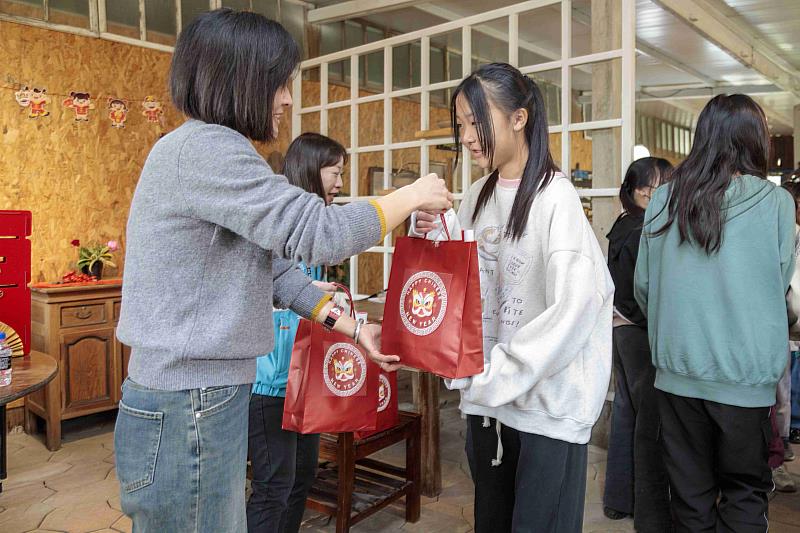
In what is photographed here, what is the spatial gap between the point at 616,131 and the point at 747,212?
4.88 ft

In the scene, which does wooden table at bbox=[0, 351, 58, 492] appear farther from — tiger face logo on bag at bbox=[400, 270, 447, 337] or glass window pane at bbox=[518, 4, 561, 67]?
glass window pane at bbox=[518, 4, 561, 67]

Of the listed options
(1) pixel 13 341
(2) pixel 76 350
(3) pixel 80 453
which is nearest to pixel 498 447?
(1) pixel 13 341

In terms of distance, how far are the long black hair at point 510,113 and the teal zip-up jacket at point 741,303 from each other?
690 mm

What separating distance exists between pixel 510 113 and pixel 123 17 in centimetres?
396

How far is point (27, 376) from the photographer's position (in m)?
2.07

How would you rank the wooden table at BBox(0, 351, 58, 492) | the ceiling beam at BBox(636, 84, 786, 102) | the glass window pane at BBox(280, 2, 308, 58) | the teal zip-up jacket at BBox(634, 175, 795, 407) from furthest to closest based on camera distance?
the ceiling beam at BBox(636, 84, 786, 102)
the glass window pane at BBox(280, 2, 308, 58)
the wooden table at BBox(0, 351, 58, 492)
the teal zip-up jacket at BBox(634, 175, 795, 407)

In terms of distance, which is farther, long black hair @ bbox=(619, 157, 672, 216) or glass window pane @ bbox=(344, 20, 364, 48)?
glass window pane @ bbox=(344, 20, 364, 48)

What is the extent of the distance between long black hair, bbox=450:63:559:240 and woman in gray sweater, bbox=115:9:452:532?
0.32 metres

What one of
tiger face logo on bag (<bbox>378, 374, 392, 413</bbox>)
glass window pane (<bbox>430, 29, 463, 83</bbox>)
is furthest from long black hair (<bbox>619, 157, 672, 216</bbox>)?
glass window pane (<bbox>430, 29, 463, 83</bbox>)

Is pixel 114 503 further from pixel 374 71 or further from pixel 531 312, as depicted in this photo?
pixel 374 71

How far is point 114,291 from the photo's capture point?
402cm

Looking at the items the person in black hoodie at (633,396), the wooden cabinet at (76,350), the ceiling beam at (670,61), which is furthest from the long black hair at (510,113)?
the ceiling beam at (670,61)

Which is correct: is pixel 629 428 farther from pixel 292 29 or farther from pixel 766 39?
pixel 766 39

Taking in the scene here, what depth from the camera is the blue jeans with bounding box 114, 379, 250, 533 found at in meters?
1.09
